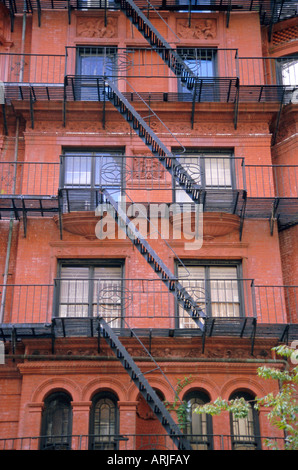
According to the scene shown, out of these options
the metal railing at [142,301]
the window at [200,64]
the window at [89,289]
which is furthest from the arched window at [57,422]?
the window at [200,64]

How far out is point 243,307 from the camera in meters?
18.6

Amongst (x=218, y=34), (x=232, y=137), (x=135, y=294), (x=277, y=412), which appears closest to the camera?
(x=277, y=412)

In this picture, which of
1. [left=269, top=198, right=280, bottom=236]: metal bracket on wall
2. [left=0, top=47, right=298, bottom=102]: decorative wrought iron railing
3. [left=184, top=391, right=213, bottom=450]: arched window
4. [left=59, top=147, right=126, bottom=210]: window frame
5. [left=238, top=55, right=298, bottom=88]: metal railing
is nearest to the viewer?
[left=184, top=391, right=213, bottom=450]: arched window

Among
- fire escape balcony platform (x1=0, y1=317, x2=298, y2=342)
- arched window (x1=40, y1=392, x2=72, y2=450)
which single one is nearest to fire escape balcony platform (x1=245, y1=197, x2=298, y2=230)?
fire escape balcony platform (x1=0, y1=317, x2=298, y2=342)

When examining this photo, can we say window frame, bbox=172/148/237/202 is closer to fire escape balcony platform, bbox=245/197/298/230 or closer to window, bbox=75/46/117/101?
fire escape balcony platform, bbox=245/197/298/230

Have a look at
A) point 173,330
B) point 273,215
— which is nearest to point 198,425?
point 173,330

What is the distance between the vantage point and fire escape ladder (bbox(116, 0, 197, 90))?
2041cm

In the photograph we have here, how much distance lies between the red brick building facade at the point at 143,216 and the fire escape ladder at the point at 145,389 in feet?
0.16

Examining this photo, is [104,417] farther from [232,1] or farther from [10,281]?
[232,1]

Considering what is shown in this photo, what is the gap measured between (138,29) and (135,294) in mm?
7976

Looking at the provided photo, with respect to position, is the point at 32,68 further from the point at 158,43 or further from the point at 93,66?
the point at 158,43

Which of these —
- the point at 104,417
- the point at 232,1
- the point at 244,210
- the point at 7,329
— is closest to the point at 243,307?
the point at 244,210

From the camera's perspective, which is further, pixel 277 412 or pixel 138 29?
pixel 138 29

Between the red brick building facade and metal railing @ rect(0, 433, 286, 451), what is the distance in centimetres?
4
